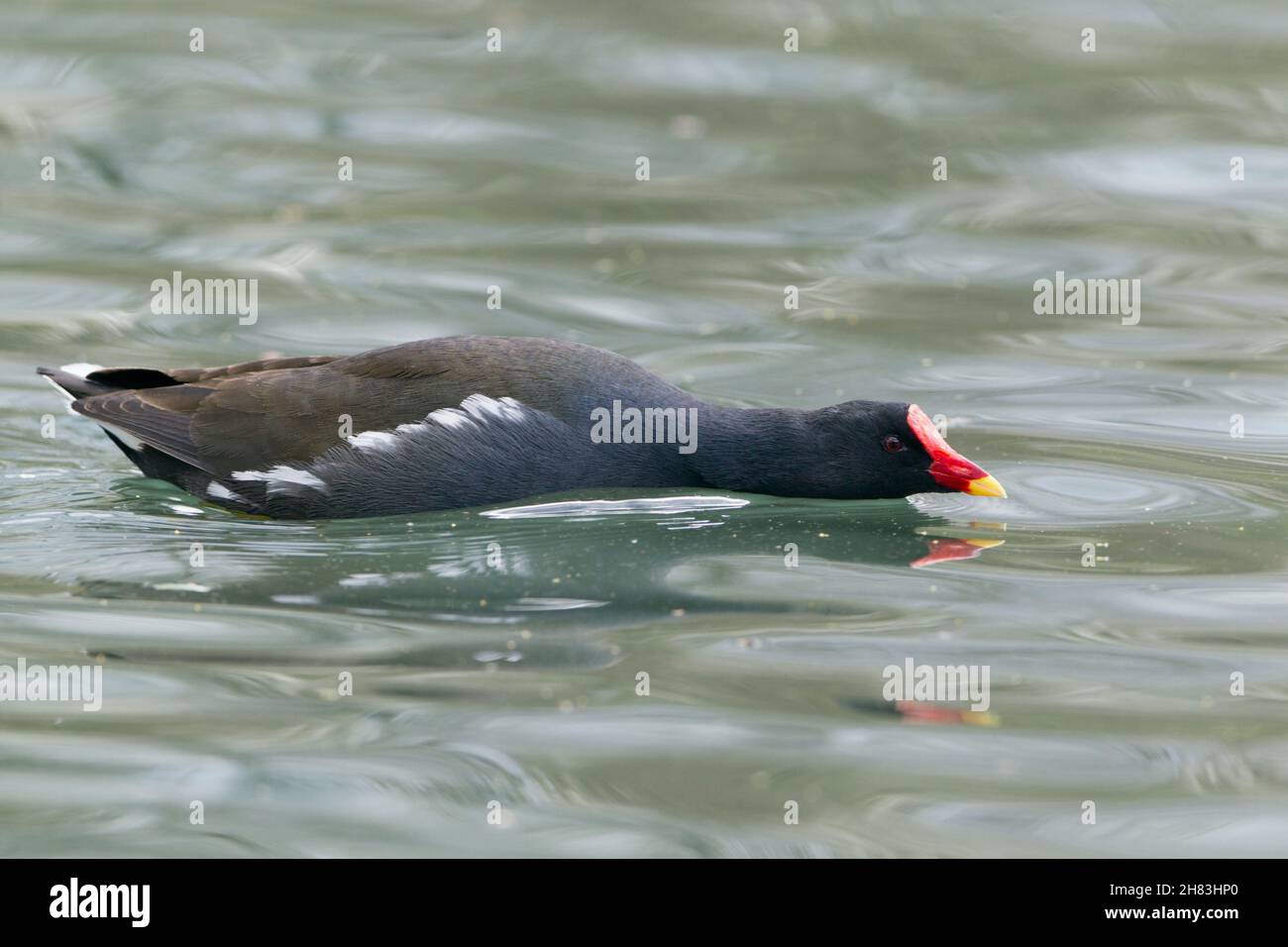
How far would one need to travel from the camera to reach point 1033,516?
7516 mm

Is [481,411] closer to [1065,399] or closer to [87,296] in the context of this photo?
[1065,399]

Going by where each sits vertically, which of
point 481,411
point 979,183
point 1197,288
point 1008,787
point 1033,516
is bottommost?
point 1008,787

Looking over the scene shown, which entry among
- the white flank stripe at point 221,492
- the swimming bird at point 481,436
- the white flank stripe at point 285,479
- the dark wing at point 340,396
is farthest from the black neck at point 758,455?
the white flank stripe at point 221,492

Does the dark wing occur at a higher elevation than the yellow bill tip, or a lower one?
higher

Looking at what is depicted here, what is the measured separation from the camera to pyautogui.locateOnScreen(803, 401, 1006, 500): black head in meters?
7.30

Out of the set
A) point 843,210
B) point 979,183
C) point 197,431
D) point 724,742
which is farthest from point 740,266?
point 724,742

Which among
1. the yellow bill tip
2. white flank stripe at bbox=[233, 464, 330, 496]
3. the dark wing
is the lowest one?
the yellow bill tip

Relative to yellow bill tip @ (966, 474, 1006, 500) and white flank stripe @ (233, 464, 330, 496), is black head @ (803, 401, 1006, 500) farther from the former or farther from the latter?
white flank stripe @ (233, 464, 330, 496)

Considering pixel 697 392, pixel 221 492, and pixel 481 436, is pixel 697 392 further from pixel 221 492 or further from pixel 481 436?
pixel 221 492

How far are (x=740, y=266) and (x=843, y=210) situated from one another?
1125 millimetres

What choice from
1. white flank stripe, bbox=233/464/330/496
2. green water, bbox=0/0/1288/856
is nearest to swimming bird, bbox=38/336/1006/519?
white flank stripe, bbox=233/464/330/496

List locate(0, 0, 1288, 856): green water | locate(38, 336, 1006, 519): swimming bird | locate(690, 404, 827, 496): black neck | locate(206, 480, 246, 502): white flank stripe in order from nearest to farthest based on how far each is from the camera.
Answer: locate(0, 0, 1288, 856): green water < locate(38, 336, 1006, 519): swimming bird < locate(206, 480, 246, 502): white flank stripe < locate(690, 404, 827, 496): black neck

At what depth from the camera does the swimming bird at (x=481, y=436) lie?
23.3ft

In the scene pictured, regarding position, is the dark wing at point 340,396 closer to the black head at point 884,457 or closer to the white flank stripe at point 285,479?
the white flank stripe at point 285,479
